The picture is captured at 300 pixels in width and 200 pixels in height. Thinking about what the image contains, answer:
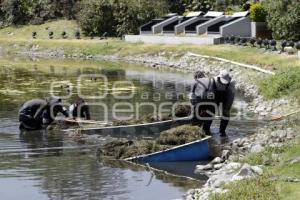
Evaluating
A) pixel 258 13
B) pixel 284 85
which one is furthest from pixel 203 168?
pixel 258 13

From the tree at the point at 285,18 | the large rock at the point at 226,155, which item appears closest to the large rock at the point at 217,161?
the large rock at the point at 226,155

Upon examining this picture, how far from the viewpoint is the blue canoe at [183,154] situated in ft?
71.3

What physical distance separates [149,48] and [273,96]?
117 feet

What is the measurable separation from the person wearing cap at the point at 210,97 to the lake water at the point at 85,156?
123cm

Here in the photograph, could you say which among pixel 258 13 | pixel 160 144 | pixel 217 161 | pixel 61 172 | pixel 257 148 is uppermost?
pixel 258 13

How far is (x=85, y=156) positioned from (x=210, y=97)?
17.1 ft

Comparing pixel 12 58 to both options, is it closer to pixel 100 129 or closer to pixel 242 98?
pixel 242 98

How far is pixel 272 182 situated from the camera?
15.4 meters

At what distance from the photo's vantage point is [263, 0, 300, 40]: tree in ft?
177

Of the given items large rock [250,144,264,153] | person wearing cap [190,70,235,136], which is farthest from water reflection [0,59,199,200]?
person wearing cap [190,70,235,136]

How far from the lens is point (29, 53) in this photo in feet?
264

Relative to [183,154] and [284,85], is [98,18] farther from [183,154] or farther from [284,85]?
[183,154]

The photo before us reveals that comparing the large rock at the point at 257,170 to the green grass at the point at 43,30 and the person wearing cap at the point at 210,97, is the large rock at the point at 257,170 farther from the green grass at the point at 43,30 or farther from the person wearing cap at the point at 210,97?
the green grass at the point at 43,30

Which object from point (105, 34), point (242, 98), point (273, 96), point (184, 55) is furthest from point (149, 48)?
point (273, 96)
